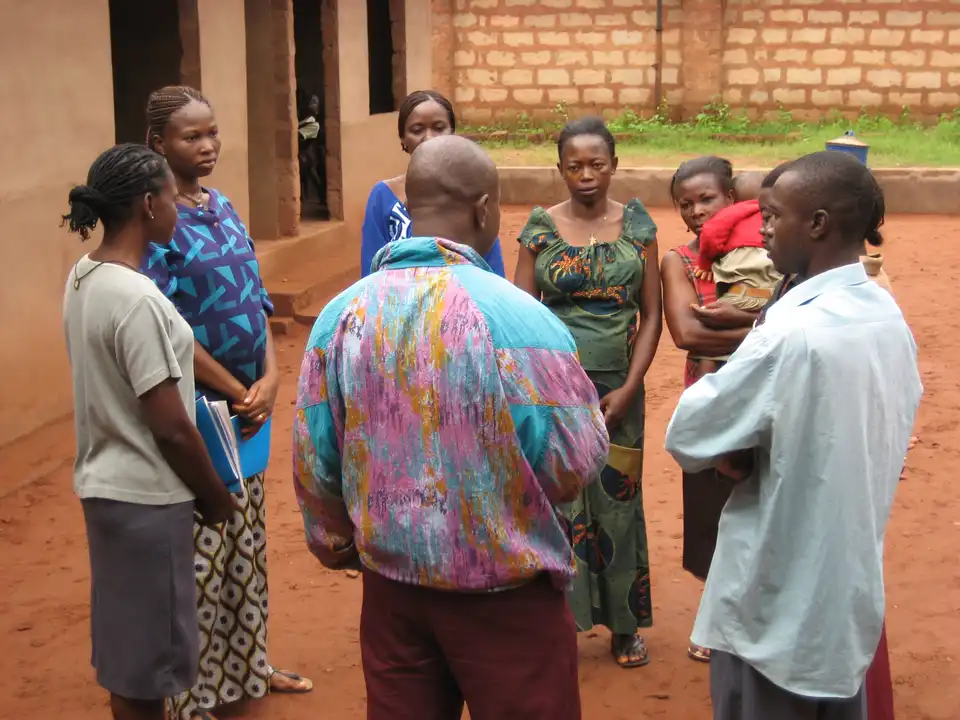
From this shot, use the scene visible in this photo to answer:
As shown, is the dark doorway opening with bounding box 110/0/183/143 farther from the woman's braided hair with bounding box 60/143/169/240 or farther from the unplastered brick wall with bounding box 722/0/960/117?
the unplastered brick wall with bounding box 722/0/960/117

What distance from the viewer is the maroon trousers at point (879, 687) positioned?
280 centimetres

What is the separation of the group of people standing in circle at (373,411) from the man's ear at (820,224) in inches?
2.3

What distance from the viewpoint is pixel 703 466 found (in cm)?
253

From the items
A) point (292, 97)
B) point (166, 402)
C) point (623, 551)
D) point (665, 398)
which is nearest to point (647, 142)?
point (292, 97)

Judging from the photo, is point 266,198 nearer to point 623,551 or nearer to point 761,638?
point 623,551

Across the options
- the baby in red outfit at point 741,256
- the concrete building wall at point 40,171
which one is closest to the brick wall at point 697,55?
the concrete building wall at point 40,171

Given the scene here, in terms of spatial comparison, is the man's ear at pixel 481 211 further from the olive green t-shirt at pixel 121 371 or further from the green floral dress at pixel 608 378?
the green floral dress at pixel 608 378

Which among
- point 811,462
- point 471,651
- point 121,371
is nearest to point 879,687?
point 811,462

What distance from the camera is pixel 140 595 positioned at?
2936 mm

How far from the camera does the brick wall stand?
61.1ft

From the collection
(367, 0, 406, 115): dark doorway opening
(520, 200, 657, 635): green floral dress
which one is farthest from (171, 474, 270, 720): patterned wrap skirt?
(367, 0, 406, 115): dark doorway opening

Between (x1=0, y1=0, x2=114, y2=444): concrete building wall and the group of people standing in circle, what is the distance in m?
3.19

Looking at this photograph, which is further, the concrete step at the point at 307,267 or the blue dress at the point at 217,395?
the concrete step at the point at 307,267

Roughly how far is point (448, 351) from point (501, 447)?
8.0 inches
